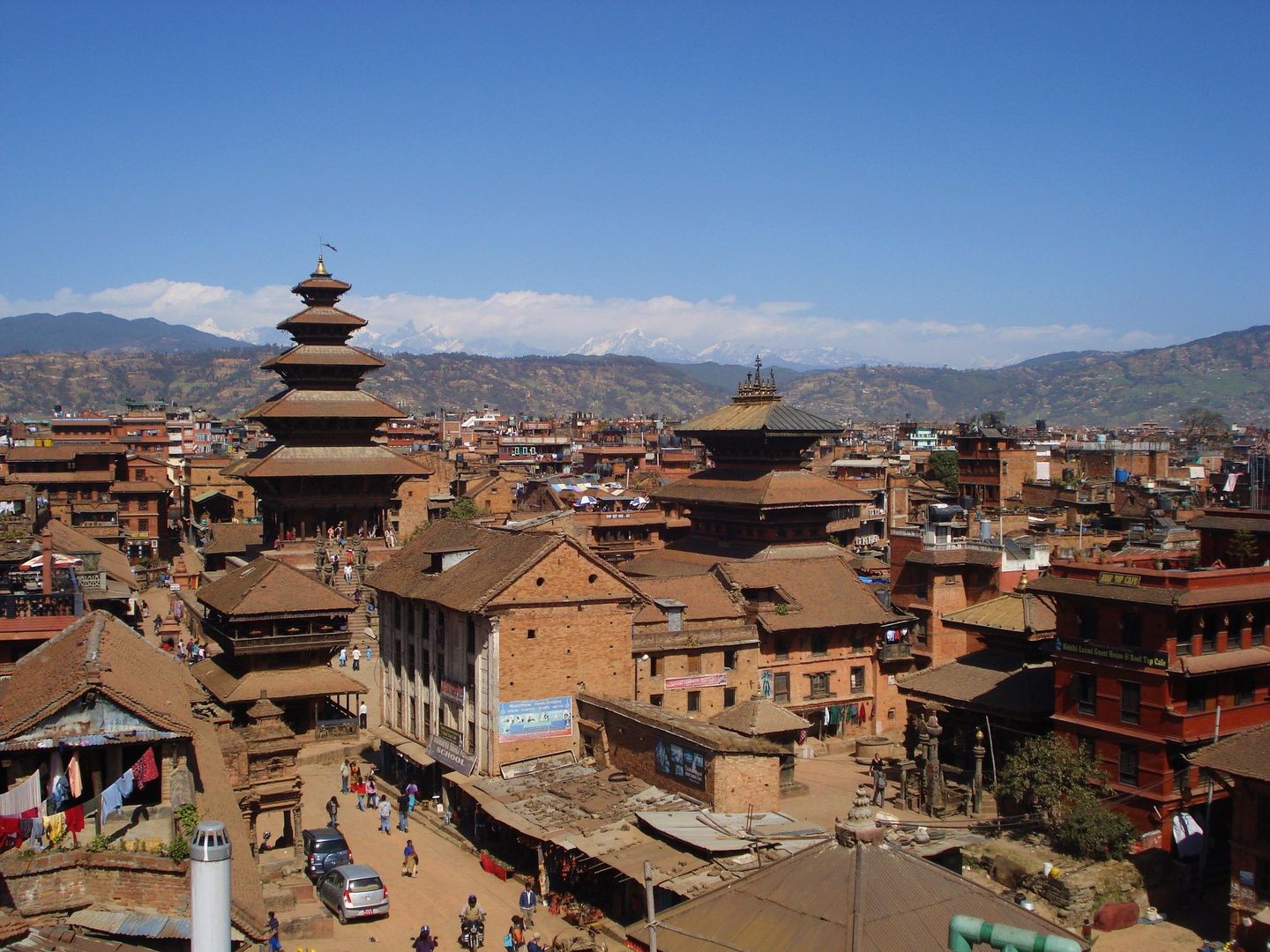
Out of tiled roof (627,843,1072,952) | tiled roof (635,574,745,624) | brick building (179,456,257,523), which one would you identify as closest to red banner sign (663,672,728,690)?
tiled roof (635,574,745,624)

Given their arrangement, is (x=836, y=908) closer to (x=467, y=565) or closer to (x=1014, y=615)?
(x=467, y=565)

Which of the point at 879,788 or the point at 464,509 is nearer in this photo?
the point at 879,788

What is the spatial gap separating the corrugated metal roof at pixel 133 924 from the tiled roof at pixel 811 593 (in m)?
29.7

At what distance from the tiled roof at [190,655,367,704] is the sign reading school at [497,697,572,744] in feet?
19.7

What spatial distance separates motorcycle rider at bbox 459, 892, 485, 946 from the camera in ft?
97.6

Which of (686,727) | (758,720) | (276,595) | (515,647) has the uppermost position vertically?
(276,595)

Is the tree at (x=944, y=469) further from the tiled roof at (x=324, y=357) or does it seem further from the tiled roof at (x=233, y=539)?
the tiled roof at (x=233, y=539)

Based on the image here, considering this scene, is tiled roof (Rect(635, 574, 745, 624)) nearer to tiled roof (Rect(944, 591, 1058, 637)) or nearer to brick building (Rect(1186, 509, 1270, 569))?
tiled roof (Rect(944, 591, 1058, 637))

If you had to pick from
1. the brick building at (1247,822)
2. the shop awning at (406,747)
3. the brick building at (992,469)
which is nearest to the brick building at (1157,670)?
the brick building at (1247,822)

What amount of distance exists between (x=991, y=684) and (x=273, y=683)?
23820 mm

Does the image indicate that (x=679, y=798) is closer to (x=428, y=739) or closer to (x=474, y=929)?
(x=474, y=929)

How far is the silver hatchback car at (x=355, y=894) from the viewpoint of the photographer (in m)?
29.9

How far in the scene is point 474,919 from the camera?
1182 inches

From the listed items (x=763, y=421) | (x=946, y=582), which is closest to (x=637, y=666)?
(x=946, y=582)
